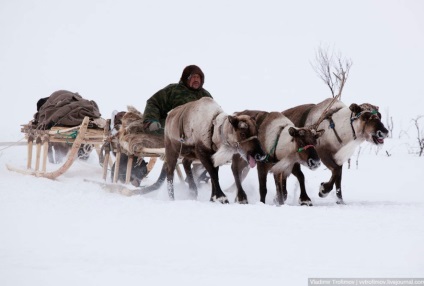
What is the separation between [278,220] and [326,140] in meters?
2.70

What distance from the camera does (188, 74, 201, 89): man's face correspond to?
8.47 meters

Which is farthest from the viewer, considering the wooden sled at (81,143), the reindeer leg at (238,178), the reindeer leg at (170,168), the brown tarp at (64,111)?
the brown tarp at (64,111)

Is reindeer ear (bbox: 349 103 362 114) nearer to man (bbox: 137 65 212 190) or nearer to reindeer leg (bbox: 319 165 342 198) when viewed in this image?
reindeer leg (bbox: 319 165 342 198)

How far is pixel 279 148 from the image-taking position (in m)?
6.91

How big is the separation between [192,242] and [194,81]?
468cm

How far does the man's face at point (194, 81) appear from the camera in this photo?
8.47m

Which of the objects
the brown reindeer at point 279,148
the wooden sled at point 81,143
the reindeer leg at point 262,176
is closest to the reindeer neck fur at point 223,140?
the brown reindeer at point 279,148

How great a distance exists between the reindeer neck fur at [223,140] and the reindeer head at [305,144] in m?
0.70

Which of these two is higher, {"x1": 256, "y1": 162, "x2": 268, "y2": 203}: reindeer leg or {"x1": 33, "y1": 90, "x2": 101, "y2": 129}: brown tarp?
{"x1": 33, "y1": 90, "x2": 101, "y2": 129}: brown tarp

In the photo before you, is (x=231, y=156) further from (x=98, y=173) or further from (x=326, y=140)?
(x=98, y=173)

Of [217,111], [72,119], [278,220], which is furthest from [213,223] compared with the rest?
[72,119]

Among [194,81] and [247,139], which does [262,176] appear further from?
[194,81]

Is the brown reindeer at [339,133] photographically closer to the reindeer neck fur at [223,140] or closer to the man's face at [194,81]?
the reindeer neck fur at [223,140]

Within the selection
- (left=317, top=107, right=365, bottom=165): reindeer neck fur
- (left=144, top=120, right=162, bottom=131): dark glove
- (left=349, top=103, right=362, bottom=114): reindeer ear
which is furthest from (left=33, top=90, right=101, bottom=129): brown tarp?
(left=349, top=103, right=362, bottom=114): reindeer ear
